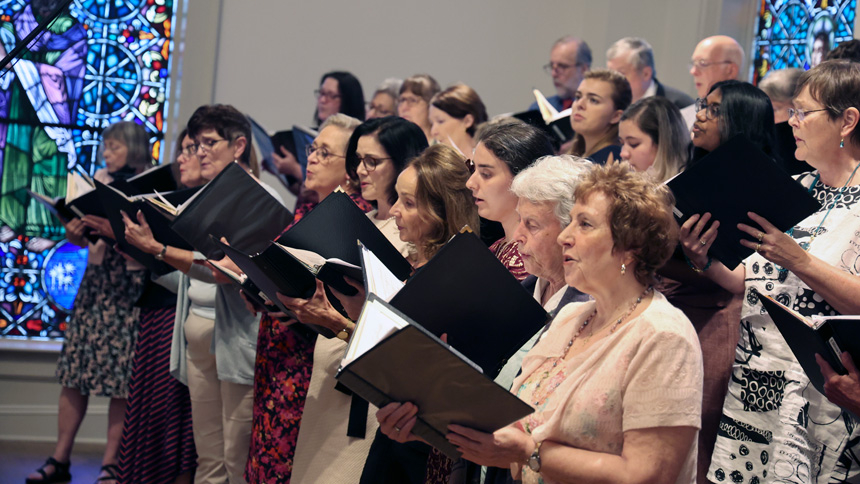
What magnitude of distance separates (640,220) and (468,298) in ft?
1.37

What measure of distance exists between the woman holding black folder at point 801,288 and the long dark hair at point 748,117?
8.6 inches

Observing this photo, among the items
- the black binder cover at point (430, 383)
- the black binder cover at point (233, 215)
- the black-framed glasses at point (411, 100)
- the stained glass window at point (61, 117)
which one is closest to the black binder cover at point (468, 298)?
the black binder cover at point (430, 383)

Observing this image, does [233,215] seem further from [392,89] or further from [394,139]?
[392,89]

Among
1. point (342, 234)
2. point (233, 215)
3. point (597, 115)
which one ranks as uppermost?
point (597, 115)

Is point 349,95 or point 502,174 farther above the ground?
point 502,174

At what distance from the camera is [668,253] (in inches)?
78.7

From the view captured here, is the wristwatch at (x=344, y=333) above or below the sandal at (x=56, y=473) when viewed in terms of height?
above

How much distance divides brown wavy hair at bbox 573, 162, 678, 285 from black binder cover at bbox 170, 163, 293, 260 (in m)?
1.70

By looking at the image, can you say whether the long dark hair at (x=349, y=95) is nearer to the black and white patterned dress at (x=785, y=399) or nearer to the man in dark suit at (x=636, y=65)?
the man in dark suit at (x=636, y=65)

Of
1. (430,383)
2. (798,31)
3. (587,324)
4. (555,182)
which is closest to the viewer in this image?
(430,383)

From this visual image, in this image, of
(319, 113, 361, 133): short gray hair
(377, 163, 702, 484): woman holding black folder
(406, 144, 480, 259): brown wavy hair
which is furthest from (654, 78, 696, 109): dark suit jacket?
(377, 163, 702, 484): woman holding black folder

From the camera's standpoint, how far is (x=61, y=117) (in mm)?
6270

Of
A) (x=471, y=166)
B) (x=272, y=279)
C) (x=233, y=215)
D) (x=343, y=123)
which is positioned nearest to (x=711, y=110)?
(x=471, y=166)

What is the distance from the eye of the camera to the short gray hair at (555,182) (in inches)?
93.1
